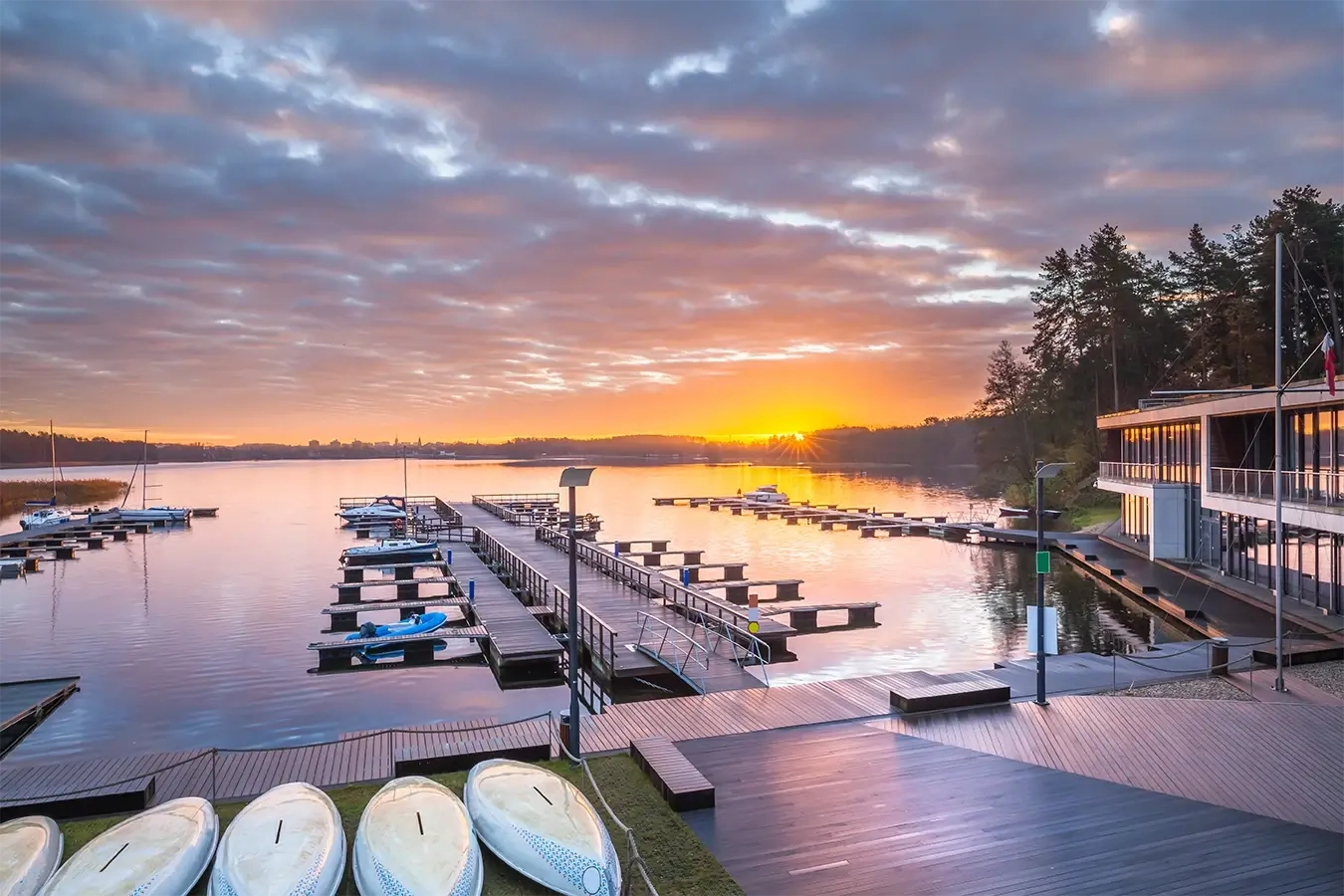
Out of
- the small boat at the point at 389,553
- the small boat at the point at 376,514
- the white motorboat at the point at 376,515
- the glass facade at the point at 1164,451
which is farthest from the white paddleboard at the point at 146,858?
the white motorboat at the point at 376,515

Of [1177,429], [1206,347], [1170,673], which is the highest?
[1206,347]

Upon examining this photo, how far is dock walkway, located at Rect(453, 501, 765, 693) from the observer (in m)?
19.9

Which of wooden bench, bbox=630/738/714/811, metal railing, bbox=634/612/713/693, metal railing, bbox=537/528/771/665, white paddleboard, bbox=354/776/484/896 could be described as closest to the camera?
white paddleboard, bbox=354/776/484/896

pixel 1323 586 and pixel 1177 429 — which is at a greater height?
pixel 1177 429

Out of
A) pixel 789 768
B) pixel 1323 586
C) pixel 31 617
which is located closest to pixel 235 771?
pixel 789 768

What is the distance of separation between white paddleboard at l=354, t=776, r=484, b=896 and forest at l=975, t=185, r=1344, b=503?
48768 mm

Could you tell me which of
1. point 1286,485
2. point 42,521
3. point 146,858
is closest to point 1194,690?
point 1286,485

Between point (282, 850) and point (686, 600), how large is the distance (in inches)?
783

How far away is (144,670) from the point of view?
25734 mm

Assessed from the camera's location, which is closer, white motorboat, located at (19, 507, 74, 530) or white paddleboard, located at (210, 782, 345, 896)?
white paddleboard, located at (210, 782, 345, 896)

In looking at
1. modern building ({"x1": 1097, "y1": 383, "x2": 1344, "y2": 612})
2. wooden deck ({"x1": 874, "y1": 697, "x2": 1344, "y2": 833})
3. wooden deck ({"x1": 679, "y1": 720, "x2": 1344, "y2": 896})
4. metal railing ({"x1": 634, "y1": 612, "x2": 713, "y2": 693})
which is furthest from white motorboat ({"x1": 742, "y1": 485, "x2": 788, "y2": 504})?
wooden deck ({"x1": 679, "y1": 720, "x2": 1344, "y2": 896})

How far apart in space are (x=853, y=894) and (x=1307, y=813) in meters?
5.79

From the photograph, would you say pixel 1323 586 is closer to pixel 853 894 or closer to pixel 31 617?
pixel 853 894

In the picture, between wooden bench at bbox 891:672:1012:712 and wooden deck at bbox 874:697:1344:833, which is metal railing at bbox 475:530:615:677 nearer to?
wooden bench at bbox 891:672:1012:712
